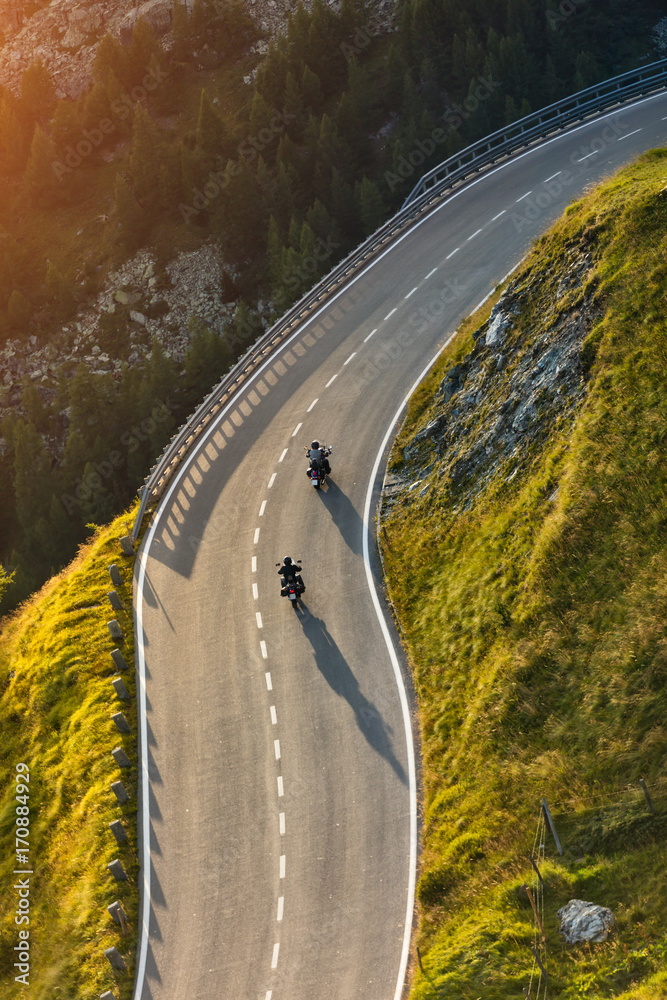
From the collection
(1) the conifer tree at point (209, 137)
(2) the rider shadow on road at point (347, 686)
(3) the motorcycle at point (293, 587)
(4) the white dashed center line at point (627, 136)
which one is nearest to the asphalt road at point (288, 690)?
(2) the rider shadow on road at point (347, 686)

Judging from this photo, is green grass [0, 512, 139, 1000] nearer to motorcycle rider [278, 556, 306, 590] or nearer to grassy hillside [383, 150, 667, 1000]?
motorcycle rider [278, 556, 306, 590]

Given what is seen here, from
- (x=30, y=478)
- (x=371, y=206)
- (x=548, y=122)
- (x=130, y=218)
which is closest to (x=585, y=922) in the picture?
(x=548, y=122)

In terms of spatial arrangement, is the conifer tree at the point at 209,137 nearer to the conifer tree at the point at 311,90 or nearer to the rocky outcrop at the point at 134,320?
the conifer tree at the point at 311,90

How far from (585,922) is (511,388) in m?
14.0

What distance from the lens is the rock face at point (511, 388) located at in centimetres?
2112

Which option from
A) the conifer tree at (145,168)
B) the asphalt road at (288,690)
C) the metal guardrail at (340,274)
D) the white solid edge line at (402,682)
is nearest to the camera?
the white solid edge line at (402,682)

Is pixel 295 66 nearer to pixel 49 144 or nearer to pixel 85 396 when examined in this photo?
pixel 49 144

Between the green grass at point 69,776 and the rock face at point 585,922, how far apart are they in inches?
325

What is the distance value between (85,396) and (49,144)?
114 ft

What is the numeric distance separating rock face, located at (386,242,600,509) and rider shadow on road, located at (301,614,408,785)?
5.07m

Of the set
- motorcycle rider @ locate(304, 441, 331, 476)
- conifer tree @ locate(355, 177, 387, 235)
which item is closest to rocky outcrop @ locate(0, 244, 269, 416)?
conifer tree @ locate(355, 177, 387, 235)

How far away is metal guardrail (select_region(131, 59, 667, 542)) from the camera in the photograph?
30016 millimetres

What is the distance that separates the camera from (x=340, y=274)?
126 feet

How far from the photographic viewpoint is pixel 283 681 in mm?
20859
